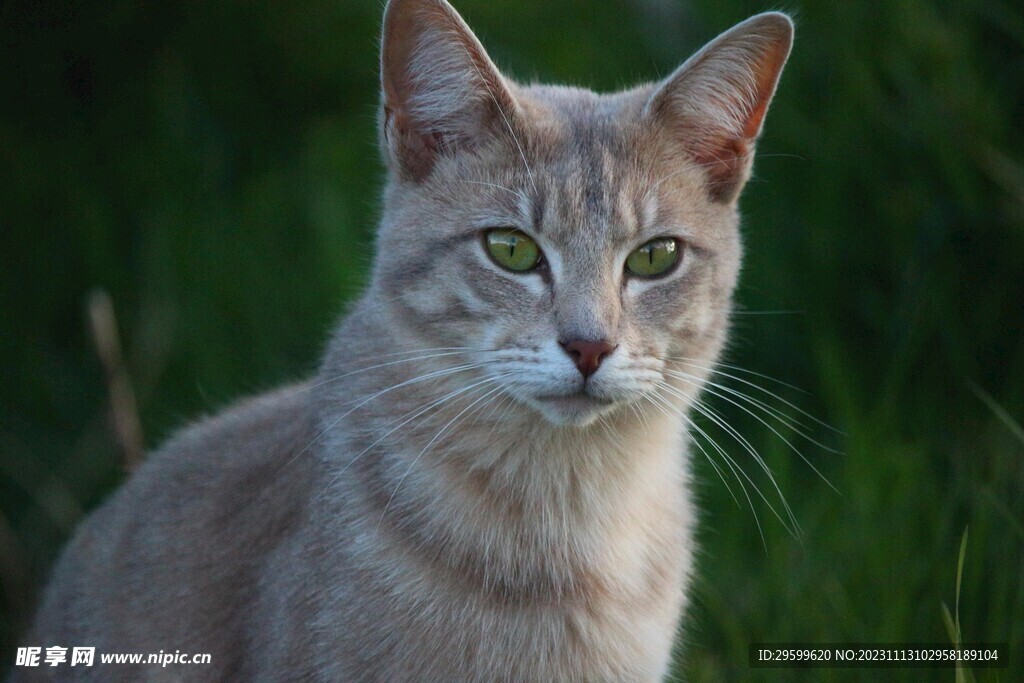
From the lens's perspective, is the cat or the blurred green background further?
the blurred green background

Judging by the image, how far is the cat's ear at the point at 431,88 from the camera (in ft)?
8.59

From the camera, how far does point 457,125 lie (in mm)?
2766

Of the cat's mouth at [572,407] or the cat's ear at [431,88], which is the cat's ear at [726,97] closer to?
the cat's ear at [431,88]

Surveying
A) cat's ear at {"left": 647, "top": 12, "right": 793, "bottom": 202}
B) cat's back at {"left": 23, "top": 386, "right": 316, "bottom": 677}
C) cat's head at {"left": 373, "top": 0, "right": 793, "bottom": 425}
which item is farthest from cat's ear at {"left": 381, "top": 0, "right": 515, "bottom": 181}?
cat's back at {"left": 23, "top": 386, "right": 316, "bottom": 677}

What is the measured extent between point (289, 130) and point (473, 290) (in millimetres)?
3280

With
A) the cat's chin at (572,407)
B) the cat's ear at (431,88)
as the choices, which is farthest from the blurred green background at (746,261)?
the cat's chin at (572,407)

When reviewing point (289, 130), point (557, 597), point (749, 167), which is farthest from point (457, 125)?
point (289, 130)

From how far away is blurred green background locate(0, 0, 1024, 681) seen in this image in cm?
350

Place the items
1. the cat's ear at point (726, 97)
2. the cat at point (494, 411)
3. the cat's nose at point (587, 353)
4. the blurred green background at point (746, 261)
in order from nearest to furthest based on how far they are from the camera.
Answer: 1. the cat's nose at point (587, 353)
2. the cat at point (494, 411)
3. the cat's ear at point (726, 97)
4. the blurred green background at point (746, 261)

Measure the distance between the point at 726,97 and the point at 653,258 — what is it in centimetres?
48

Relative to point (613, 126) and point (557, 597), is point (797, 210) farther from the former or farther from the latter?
point (557, 597)

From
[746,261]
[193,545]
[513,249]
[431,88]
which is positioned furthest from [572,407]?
[746,261]

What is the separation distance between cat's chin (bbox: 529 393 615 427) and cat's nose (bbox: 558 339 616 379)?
72 mm

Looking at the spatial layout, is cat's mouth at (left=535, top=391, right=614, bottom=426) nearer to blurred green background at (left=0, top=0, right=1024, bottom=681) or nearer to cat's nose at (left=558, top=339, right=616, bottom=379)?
cat's nose at (left=558, top=339, right=616, bottom=379)
